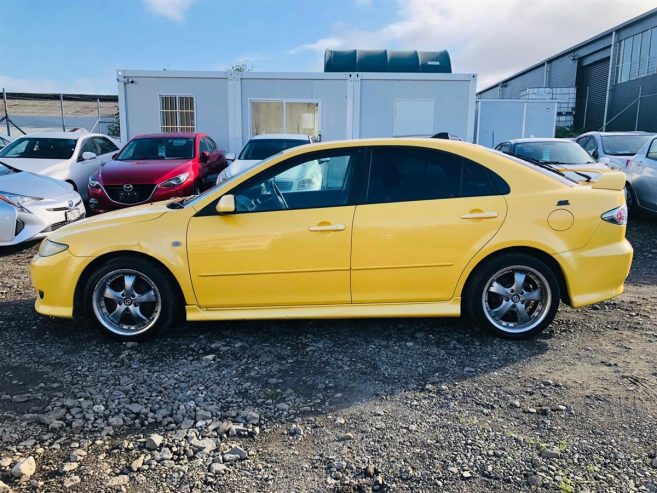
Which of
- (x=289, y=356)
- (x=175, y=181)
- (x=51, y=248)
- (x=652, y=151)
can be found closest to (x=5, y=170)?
(x=175, y=181)

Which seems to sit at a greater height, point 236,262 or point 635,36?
point 635,36

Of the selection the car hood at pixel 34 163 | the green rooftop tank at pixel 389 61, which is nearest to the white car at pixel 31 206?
the car hood at pixel 34 163

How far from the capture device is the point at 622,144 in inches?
430

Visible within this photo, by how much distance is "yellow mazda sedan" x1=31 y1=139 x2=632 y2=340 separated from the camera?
4.08 m

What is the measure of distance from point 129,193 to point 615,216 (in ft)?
23.8

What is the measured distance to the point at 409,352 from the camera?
160 inches

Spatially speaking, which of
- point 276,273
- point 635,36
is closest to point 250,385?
point 276,273

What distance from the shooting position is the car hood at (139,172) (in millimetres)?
8953

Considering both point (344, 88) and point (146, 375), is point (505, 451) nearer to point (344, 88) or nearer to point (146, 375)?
point (146, 375)

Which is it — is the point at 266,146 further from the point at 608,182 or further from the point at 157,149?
the point at 608,182

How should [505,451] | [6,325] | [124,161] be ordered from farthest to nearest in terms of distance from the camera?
[124,161] → [6,325] → [505,451]

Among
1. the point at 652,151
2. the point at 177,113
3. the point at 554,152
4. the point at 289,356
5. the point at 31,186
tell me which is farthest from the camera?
the point at 177,113

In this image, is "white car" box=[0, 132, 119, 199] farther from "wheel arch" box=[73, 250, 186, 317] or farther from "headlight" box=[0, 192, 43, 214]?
"wheel arch" box=[73, 250, 186, 317]

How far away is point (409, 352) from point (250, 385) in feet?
4.02
